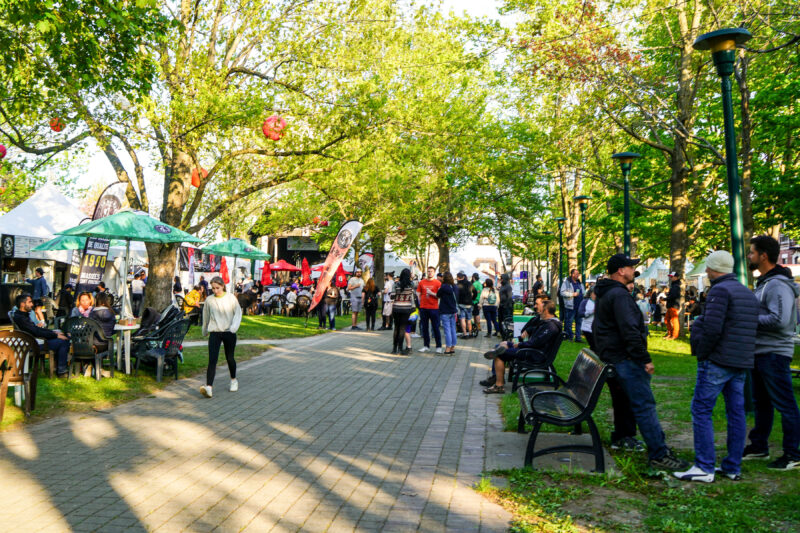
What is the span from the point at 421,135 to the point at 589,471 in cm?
1313

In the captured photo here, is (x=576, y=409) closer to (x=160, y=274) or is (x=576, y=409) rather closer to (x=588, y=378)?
(x=588, y=378)

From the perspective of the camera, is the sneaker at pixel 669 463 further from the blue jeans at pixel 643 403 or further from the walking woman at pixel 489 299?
the walking woman at pixel 489 299

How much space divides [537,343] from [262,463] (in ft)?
13.8

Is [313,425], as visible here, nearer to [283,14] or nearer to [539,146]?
[283,14]

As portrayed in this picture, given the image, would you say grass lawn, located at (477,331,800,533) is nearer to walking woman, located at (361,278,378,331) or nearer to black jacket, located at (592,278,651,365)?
black jacket, located at (592,278,651,365)

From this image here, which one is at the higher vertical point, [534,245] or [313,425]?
[534,245]

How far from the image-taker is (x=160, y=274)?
17750 mm

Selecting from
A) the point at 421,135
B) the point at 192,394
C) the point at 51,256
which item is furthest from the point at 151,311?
the point at 51,256

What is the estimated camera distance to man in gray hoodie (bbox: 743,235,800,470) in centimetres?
563

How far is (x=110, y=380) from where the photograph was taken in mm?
10359

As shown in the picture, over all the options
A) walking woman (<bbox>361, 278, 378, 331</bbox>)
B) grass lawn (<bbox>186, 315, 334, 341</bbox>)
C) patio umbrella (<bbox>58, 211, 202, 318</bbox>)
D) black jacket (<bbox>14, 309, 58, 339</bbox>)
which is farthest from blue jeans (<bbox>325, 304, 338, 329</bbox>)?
black jacket (<bbox>14, 309, 58, 339</bbox>)

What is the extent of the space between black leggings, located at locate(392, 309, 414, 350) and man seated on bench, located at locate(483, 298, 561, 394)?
16.9 ft

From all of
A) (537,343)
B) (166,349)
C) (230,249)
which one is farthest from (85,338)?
(230,249)

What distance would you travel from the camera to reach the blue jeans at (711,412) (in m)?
5.32
